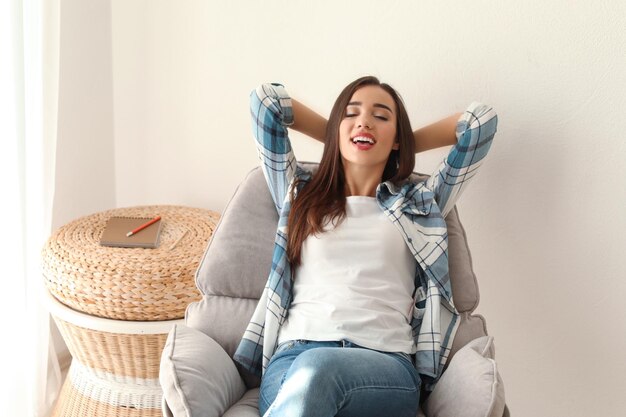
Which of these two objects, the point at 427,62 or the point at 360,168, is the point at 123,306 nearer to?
the point at 360,168

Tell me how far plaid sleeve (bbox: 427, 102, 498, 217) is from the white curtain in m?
1.12

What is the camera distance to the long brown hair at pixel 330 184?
1.58 metres

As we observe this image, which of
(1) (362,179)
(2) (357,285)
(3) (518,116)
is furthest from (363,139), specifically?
(3) (518,116)

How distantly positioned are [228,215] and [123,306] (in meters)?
0.37

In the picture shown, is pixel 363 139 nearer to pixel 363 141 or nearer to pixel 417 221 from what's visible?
pixel 363 141

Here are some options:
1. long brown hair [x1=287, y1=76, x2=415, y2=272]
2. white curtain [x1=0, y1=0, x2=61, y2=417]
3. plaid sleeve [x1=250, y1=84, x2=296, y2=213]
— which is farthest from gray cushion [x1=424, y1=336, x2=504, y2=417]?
white curtain [x1=0, y1=0, x2=61, y2=417]

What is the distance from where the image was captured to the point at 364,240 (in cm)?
157

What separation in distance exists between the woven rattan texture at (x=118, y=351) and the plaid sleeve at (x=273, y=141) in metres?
0.51

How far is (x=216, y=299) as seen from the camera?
1.61 m

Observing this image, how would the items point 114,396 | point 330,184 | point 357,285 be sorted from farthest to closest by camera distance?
point 114,396
point 330,184
point 357,285

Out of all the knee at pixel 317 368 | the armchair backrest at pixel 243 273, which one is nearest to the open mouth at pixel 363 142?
the armchair backrest at pixel 243 273

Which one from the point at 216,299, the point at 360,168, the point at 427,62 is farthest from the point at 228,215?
the point at 427,62

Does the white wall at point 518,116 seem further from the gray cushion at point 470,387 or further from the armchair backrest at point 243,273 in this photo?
the gray cushion at point 470,387

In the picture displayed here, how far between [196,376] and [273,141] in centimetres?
59
